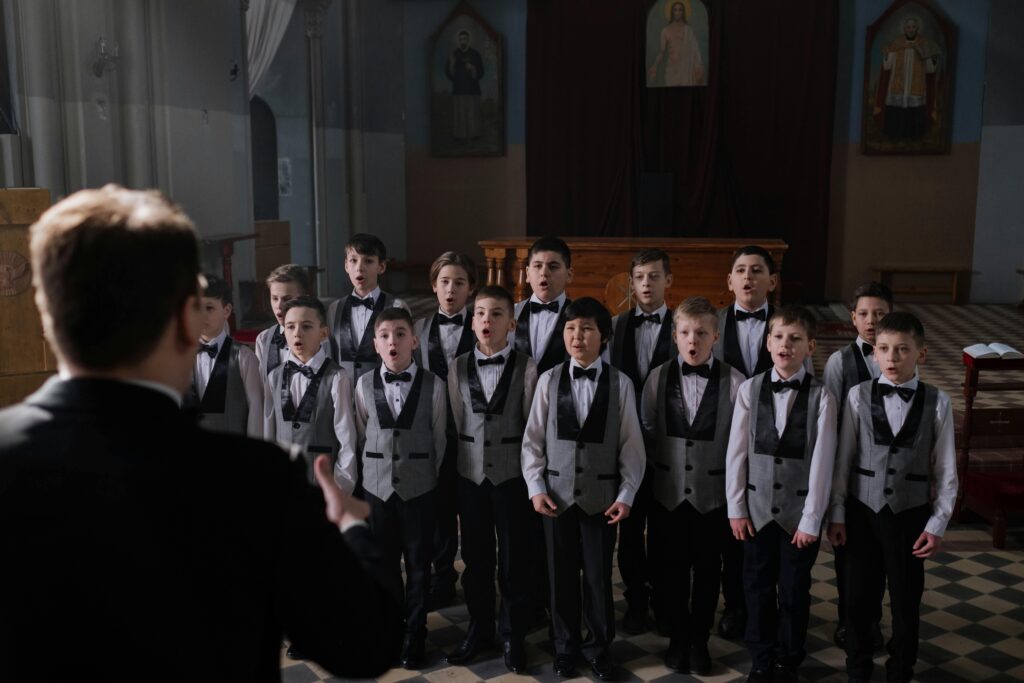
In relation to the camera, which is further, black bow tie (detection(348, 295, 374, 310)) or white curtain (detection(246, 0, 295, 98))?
white curtain (detection(246, 0, 295, 98))

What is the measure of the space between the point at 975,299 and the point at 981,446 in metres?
9.87

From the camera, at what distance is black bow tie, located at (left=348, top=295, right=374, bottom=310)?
4.88 metres

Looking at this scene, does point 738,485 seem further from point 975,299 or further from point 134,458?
point 975,299

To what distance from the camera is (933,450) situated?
11.5 feet

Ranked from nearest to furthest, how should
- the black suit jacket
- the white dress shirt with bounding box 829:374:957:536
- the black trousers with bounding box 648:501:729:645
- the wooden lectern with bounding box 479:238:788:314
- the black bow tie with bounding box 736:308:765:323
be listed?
the black suit jacket, the white dress shirt with bounding box 829:374:957:536, the black trousers with bounding box 648:501:729:645, the black bow tie with bounding box 736:308:765:323, the wooden lectern with bounding box 479:238:788:314

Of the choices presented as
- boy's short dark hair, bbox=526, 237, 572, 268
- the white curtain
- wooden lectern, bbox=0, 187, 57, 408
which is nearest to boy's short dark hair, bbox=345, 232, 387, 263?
boy's short dark hair, bbox=526, 237, 572, 268

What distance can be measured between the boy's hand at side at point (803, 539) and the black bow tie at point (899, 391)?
59cm

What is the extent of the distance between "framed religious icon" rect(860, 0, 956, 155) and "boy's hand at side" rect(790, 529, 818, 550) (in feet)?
39.9

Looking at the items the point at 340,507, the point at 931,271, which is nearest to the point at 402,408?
the point at 340,507

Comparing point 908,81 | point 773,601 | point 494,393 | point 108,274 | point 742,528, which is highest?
point 908,81

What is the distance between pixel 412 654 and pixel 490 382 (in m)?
1.13

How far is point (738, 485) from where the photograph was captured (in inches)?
145

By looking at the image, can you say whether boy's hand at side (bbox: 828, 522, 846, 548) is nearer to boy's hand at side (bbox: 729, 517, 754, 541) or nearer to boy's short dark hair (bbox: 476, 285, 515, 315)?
boy's hand at side (bbox: 729, 517, 754, 541)

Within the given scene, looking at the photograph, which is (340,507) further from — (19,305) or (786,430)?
(19,305)
